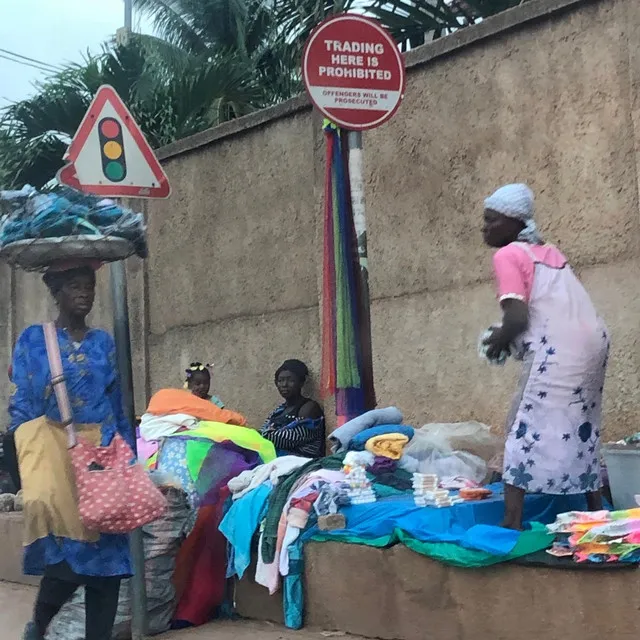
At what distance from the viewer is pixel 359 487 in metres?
4.77

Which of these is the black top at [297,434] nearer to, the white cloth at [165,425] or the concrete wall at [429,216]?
the concrete wall at [429,216]

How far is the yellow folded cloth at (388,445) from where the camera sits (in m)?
5.07

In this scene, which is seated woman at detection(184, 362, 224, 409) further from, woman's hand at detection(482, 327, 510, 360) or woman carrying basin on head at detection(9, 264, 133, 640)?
woman's hand at detection(482, 327, 510, 360)

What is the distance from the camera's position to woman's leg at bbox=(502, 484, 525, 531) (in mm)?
3944

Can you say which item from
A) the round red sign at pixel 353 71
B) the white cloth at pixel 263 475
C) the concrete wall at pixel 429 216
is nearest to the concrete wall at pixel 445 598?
the white cloth at pixel 263 475

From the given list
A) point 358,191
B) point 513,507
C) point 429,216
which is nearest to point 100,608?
point 513,507

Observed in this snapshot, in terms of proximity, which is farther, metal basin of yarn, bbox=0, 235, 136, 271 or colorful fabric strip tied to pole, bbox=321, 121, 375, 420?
colorful fabric strip tied to pole, bbox=321, 121, 375, 420

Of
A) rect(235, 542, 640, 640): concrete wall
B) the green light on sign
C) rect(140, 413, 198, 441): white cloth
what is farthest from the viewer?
rect(140, 413, 198, 441): white cloth

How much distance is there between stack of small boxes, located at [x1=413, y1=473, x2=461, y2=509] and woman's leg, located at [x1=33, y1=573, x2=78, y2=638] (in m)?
1.57

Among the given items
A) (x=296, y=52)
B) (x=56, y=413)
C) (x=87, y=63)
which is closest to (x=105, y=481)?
(x=56, y=413)

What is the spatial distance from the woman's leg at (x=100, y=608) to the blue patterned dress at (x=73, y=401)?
0.32 ft

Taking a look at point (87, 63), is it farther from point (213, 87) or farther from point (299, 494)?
point (299, 494)

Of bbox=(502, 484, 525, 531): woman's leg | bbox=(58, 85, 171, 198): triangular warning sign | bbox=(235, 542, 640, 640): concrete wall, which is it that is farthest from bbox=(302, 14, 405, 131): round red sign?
bbox=(235, 542, 640, 640): concrete wall

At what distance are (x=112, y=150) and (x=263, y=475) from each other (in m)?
1.85
